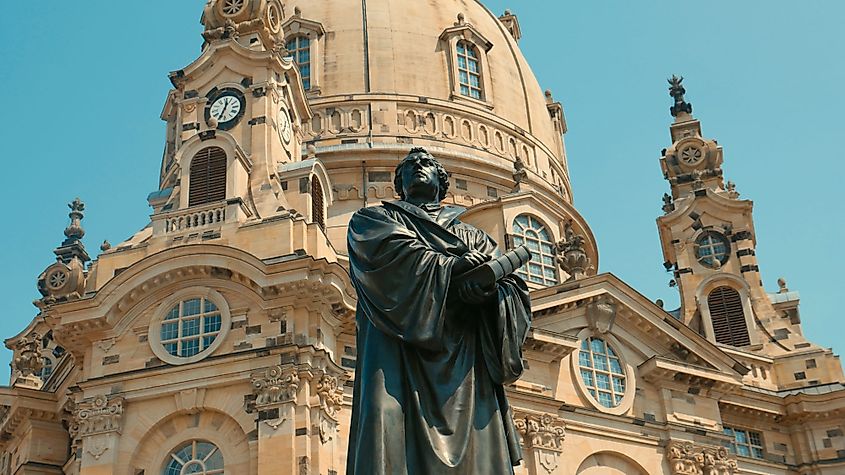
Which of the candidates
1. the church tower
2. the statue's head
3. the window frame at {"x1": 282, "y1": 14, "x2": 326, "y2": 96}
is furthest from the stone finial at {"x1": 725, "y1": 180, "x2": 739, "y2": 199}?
the statue's head

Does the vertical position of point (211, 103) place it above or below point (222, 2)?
below

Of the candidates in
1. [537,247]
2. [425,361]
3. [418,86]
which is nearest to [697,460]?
[537,247]

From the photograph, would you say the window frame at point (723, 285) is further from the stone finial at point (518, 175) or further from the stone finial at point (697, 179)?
the stone finial at point (518, 175)

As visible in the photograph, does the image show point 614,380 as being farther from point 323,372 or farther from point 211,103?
point 211,103

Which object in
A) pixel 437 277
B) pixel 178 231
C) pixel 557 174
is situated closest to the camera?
pixel 437 277

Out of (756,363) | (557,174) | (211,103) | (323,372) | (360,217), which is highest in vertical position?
(557,174)

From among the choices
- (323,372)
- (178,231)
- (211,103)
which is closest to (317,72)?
(211,103)

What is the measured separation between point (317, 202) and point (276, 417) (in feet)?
30.4

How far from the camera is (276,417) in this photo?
91.0ft

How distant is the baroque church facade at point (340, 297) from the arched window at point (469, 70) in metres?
0.11

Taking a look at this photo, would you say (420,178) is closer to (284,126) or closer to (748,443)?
(284,126)

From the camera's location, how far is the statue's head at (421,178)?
8039 mm

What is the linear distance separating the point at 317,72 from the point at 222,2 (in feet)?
26.9

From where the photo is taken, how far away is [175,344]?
29.6 meters
